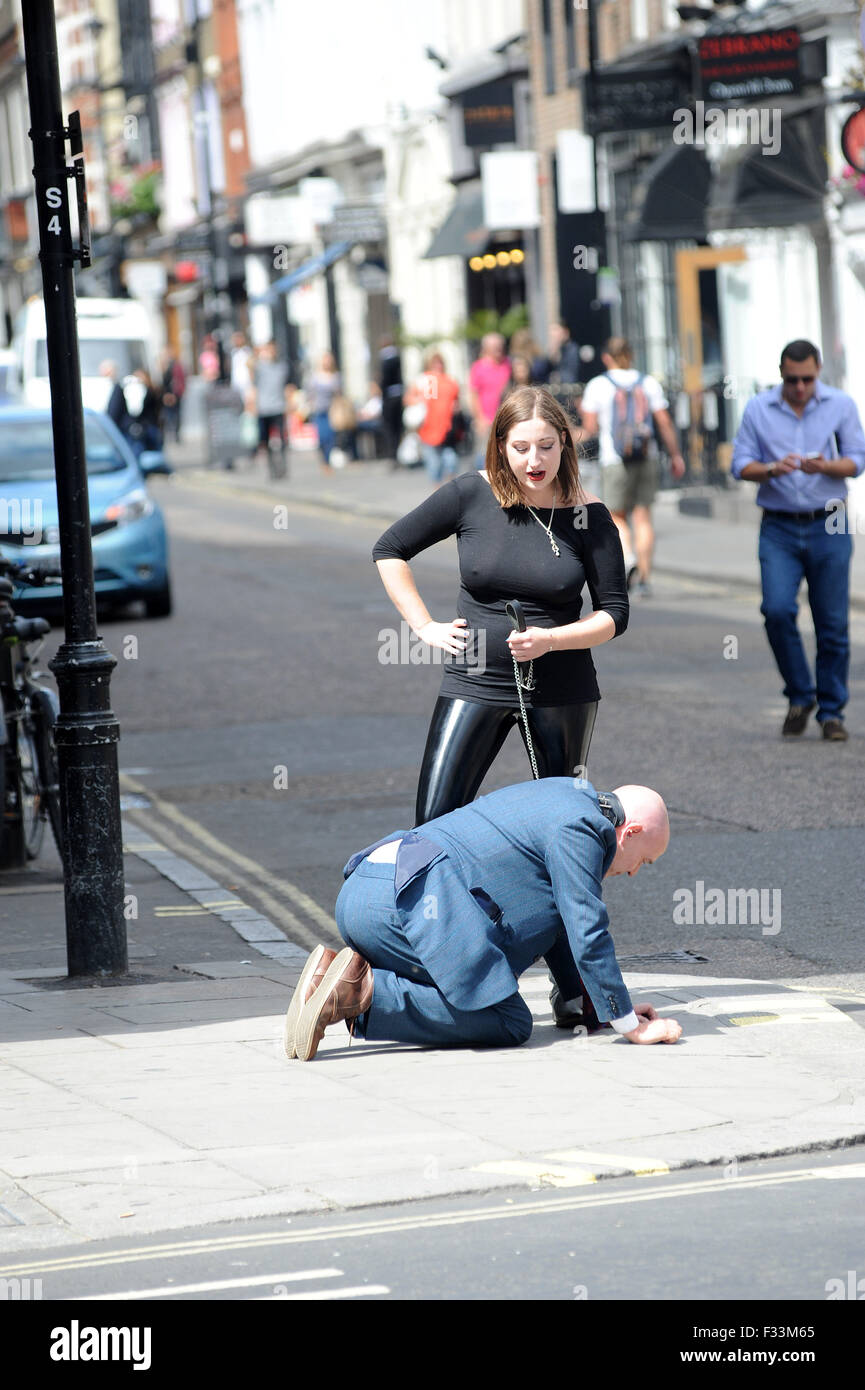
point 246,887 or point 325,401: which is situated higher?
point 325,401

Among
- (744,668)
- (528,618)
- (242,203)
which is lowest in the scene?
(744,668)

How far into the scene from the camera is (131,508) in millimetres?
18906

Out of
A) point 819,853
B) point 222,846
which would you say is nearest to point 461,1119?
point 819,853

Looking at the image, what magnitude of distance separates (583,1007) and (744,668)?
8.72 metres

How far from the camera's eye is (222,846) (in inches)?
417

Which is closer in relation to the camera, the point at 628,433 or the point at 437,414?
the point at 628,433

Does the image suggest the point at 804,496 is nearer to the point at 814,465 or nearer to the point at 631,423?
the point at 814,465

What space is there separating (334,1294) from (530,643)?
2.50 metres

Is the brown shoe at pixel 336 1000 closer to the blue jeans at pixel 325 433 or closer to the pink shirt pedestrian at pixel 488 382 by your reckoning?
the pink shirt pedestrian at pixel 488 382

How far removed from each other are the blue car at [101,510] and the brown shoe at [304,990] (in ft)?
37.2

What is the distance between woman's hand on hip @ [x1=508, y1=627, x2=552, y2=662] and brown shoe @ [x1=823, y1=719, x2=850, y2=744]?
5.62m

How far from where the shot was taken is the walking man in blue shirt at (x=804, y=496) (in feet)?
39.4

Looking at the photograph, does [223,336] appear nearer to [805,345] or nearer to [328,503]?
[328,503]

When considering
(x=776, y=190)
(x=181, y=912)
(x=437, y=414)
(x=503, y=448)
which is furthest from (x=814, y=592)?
(x=437, y=414)
